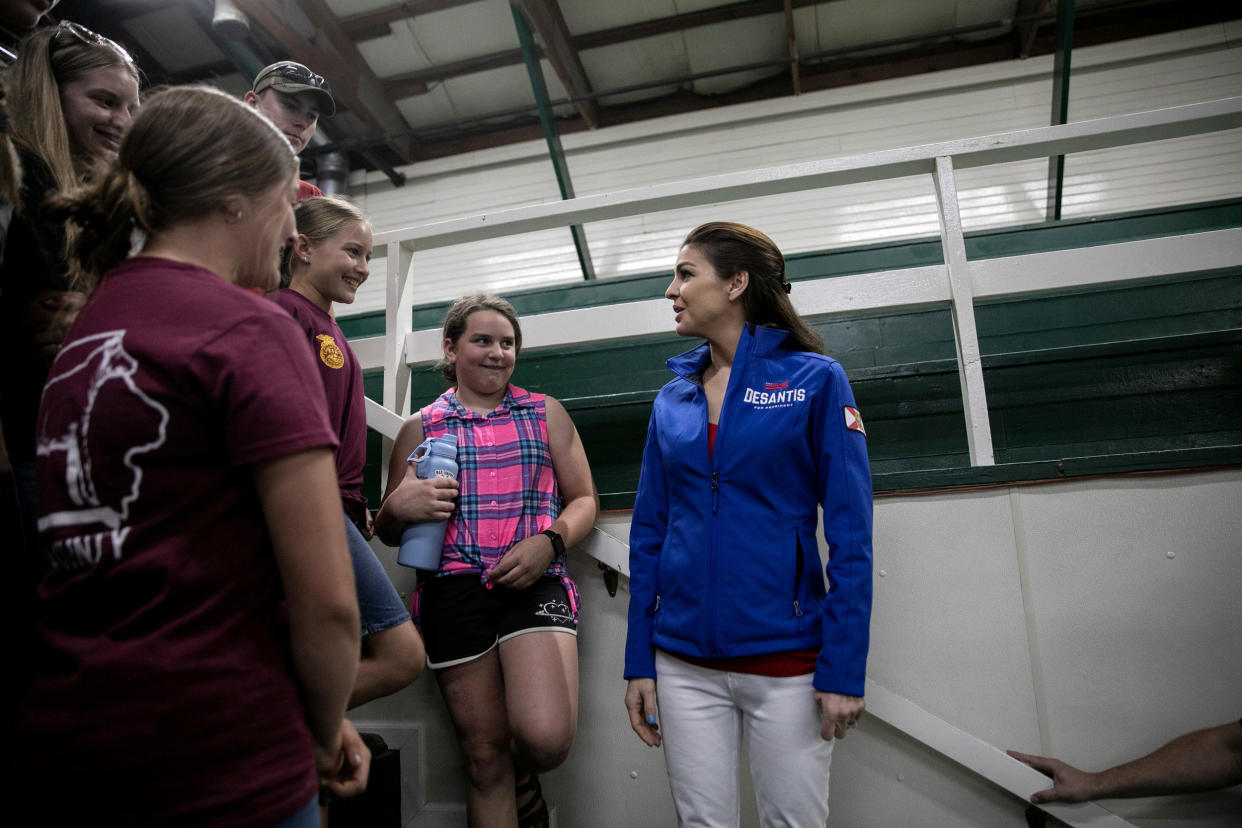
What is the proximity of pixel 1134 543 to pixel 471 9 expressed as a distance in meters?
5.70

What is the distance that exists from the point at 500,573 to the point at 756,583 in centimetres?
74

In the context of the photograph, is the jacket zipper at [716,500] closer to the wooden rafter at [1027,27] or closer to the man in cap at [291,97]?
the man in cap at [291,97]

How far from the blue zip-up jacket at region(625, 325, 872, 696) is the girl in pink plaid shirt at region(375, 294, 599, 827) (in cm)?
33

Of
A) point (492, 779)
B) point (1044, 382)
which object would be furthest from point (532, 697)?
point (1044, 382)

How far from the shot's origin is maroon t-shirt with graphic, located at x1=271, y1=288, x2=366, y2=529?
170cm

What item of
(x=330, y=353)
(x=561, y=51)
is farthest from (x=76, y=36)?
(x=561, y=51)

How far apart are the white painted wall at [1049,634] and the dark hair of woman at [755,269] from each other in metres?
0.68

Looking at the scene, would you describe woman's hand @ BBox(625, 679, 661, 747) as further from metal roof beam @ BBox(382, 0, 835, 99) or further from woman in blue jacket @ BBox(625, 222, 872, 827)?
metal roof beam @ BBox(382, 0, 835, 99)

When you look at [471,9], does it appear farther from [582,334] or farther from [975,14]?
[582,334]

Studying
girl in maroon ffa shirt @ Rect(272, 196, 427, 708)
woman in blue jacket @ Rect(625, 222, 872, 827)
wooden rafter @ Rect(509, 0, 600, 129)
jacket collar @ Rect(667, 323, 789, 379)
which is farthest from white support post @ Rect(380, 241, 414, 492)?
wooden rafter @ Rect(509, 0, 600, 129)

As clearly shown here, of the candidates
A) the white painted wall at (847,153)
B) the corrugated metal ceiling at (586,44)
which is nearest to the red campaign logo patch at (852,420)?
the white painted wall at (847,153)

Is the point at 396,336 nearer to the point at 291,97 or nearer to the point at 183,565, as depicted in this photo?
the point at 291,97

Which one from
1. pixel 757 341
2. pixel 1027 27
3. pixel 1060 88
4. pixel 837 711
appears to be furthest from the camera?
pixel 1027 27

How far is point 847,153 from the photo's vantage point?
17.9ft
